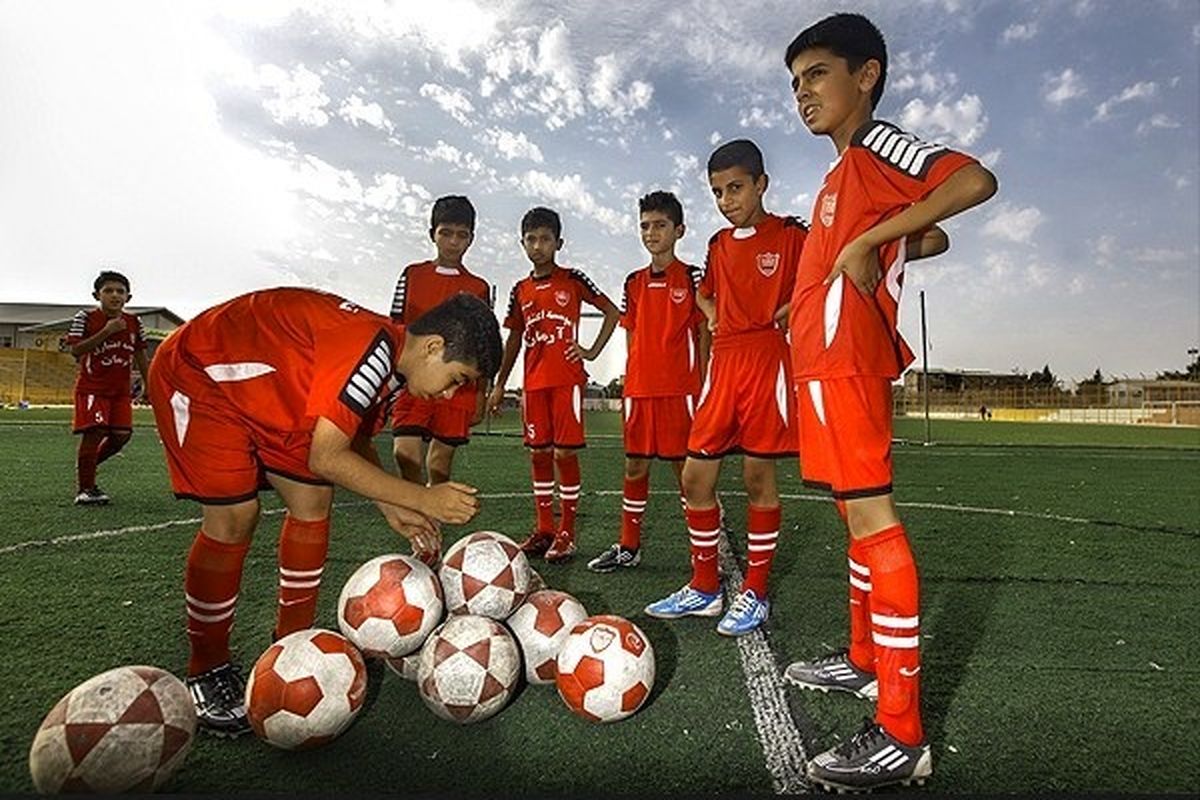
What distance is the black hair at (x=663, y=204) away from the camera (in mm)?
5434

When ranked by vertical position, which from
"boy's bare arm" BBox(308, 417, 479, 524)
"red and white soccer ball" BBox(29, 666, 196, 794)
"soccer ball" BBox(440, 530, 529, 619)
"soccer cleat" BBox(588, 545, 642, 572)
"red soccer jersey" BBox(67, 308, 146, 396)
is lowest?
"soccer cleat" BBox(588, 545, 642, 572)

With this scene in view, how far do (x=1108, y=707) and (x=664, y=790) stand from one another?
185 cm

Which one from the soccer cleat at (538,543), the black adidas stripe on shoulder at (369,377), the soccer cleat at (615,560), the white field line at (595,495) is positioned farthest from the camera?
the soccer cleat at (538,543)

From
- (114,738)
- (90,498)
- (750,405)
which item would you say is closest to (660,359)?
(750,405)

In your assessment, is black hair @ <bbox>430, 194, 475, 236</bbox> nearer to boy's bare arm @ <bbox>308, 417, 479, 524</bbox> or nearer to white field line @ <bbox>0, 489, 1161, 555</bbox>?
white field line @ <bbox>0, 489, 1161, 555</bbox>

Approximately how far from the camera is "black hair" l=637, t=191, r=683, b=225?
5434 millimetres

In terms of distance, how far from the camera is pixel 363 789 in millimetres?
2334

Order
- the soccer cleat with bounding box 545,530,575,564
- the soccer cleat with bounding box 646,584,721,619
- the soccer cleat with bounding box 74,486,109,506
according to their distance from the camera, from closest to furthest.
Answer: the soccer cleat with bounding box 646,584,721,619, the soccer cleat with bounding box 545,530,575,564, the soccer cleat with bounding box 74,486,109,506

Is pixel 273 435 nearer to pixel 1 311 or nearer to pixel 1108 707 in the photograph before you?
pixel 1108 707

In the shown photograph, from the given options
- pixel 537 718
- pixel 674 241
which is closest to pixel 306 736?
pixel 537 718

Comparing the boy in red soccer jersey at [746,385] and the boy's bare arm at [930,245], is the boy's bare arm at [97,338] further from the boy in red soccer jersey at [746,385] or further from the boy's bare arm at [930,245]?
the boy's bare arm at [930,245]

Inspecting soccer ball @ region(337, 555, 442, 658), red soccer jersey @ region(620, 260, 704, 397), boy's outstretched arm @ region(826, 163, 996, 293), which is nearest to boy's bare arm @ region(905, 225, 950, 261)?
boy's outstretched arm @ region(826, 163, 996, 293)

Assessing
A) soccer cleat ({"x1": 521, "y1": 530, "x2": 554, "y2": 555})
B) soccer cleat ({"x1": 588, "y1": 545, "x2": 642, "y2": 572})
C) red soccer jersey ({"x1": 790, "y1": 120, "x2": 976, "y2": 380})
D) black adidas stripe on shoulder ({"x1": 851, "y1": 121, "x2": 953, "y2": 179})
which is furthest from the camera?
soccer cleat ({"x1": 521, "y1": 530, "x2": 554, "y2": 555})

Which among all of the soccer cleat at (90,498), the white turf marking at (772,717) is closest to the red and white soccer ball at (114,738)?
the white turf marking at (772,717)
